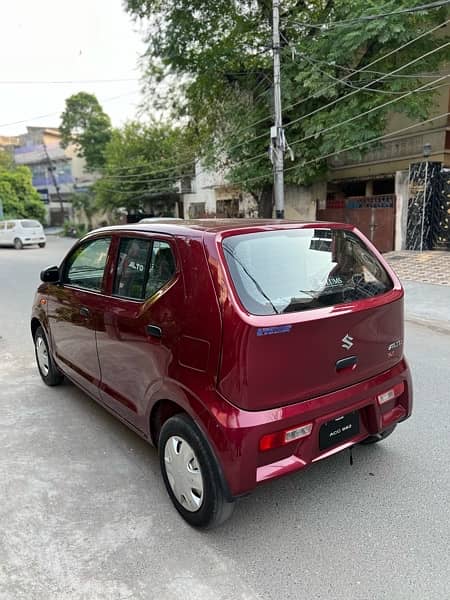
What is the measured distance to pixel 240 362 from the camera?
2102 millimetres

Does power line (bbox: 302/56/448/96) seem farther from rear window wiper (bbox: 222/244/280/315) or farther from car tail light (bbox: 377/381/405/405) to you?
rear window wiper (bbox: 222/244/280/315)

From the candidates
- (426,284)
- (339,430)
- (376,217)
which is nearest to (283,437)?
(339,430)

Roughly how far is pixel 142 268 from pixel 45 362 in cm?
231

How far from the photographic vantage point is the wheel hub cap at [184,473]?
2.38m

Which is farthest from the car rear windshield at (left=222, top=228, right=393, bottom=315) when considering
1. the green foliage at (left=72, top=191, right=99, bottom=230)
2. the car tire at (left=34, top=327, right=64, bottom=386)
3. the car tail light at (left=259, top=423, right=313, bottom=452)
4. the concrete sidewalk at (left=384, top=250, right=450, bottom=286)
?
the green foliage at (left=72, top=191, right=99, bottom=230)

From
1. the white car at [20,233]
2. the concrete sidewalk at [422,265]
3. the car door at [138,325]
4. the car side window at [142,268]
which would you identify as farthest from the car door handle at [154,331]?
the white car at [20,233]

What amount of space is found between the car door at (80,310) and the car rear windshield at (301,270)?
4.26ft

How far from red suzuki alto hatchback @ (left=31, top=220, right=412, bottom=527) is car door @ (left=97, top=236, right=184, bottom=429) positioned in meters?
0.01

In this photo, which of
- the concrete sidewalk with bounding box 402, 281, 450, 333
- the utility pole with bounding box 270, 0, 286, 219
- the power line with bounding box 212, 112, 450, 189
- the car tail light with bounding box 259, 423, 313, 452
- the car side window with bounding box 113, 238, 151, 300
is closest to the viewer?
the car tail light with bounding box 259, 423, 313, 452

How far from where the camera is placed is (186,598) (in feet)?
6.54

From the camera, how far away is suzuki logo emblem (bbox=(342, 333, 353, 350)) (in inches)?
95.0

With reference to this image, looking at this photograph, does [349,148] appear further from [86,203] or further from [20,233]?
[86,203]

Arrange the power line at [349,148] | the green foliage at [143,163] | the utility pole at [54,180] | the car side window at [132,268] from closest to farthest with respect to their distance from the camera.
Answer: the car side window at [132,268]
the power line at [349,148]
the green foliage at [143,163]
the utility pole at [54,180]

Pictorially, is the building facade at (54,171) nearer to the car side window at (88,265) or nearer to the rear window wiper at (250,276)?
the car side window at (88,265)
